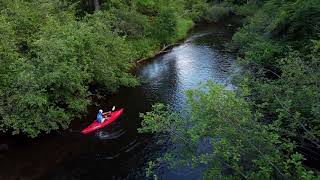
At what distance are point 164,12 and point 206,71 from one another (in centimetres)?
1178

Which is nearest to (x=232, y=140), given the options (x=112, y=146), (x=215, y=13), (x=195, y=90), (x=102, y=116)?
(x=195, y=90)

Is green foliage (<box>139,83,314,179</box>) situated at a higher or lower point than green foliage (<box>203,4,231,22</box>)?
higher

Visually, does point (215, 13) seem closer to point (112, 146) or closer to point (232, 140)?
point (112, 146)

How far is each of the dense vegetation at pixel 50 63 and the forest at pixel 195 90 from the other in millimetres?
70

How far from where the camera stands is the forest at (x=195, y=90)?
38.7 feet

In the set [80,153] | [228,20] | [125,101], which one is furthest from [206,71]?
[228,20]

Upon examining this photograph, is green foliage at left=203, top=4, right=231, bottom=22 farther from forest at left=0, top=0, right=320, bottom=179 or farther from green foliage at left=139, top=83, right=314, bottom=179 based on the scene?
green foliage at left=139, top=83, right=314, bottom=179

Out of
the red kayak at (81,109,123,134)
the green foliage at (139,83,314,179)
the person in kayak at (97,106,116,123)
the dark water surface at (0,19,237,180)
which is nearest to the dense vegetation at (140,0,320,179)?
the green foliage at (139,83,314,179)

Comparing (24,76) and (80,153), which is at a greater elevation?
(24,76)

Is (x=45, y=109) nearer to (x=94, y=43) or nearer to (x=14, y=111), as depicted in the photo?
(x=14, y=111)

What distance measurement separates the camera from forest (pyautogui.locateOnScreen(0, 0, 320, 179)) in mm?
11781

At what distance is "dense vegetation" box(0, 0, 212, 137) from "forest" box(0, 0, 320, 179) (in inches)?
2.7

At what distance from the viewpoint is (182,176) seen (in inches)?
717

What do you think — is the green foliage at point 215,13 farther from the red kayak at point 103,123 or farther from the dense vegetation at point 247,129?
the dense vegetation at point 247,129
